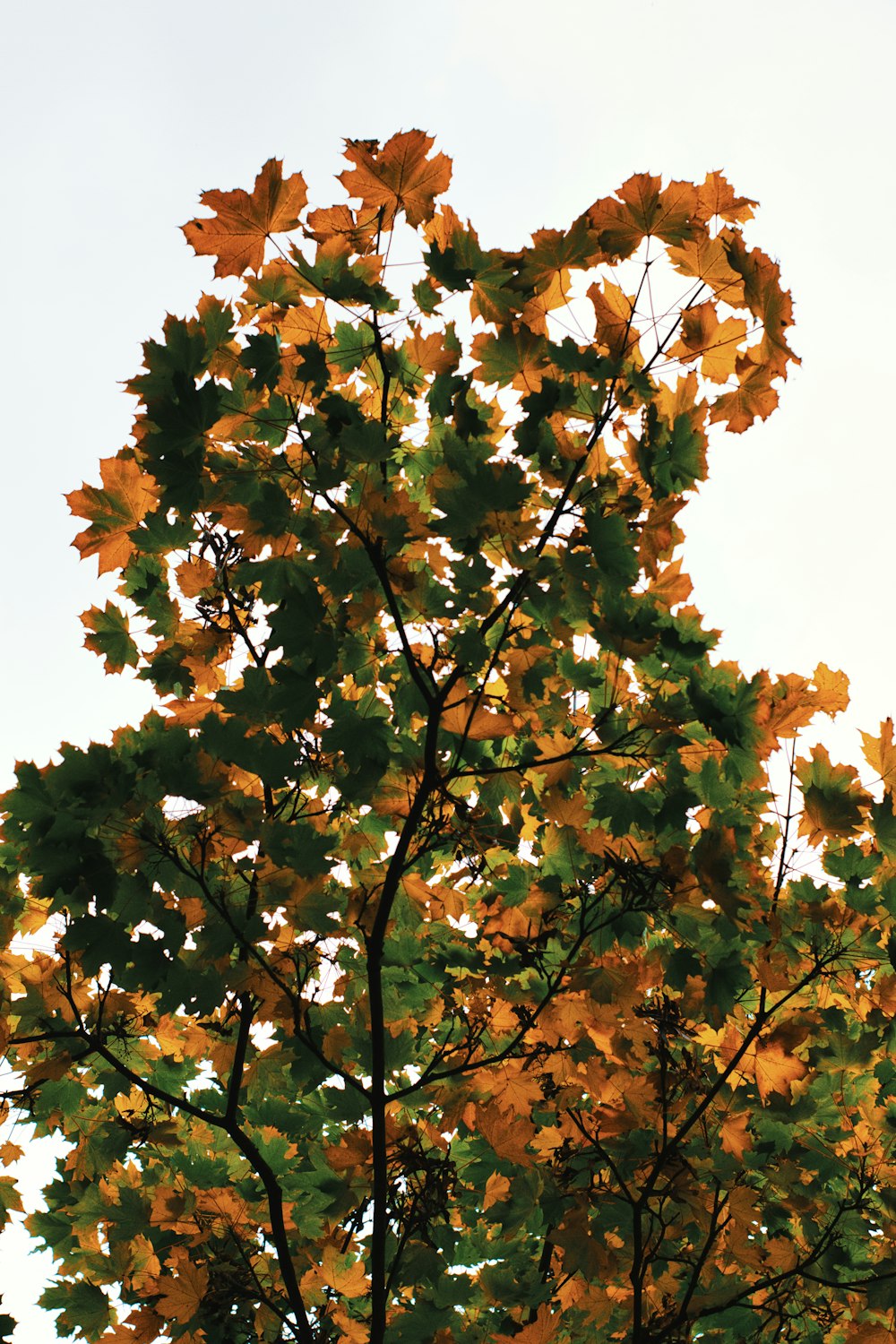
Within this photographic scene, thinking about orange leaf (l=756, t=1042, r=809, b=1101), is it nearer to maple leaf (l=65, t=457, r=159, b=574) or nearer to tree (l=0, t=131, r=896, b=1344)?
tree (l=0, t=131, r=896, b=1344)

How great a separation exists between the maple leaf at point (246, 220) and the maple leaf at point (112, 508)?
896 millimetres

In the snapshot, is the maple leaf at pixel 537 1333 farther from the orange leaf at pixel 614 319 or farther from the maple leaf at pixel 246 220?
the maple leaf at pixel 246 220

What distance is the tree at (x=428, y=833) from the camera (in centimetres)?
309

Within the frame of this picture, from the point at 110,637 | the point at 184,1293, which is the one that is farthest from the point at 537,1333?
the point at 110,637

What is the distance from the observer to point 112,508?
370 centimetres

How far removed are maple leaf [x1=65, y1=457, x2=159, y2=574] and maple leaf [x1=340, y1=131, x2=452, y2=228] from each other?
52.5 inches

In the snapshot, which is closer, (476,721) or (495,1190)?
(476,721)

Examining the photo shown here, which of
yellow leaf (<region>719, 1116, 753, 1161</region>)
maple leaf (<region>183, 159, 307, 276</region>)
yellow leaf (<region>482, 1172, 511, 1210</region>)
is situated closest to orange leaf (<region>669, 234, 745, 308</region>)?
maple leaf (<region>183, 159, 307, 276</region>)

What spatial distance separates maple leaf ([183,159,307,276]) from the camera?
312cm

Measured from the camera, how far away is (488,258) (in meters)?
3.20

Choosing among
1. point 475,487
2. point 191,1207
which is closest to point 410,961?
point 191,1207

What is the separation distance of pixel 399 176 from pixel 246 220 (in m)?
0.54

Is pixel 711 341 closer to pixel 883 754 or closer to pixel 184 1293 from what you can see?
pixel 883 754

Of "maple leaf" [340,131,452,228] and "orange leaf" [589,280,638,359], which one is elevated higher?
"maple leaf" [340,131,452,228]
